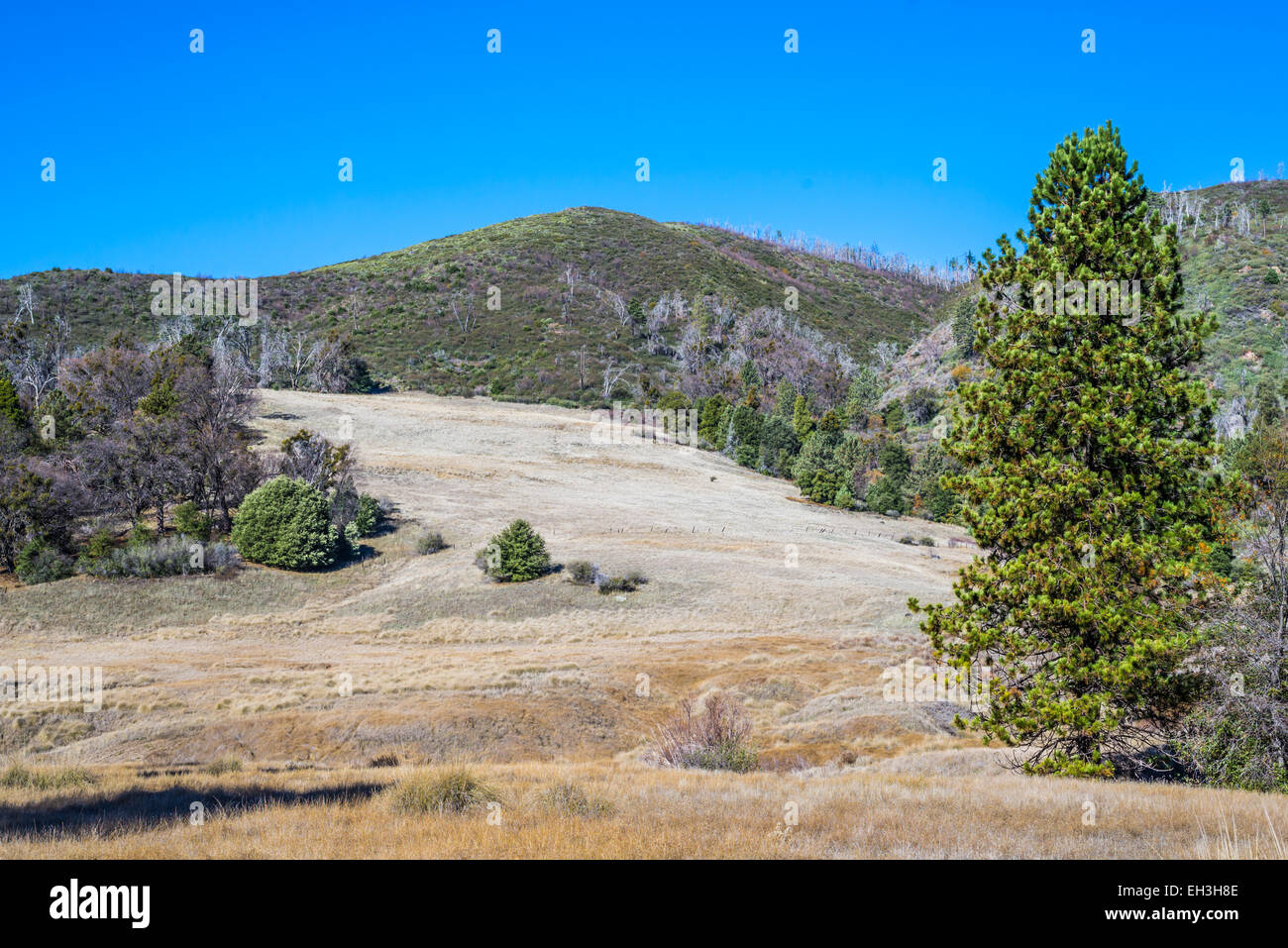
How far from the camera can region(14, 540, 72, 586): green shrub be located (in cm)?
3547

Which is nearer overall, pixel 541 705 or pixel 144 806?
pixel 144 806

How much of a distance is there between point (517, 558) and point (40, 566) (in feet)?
68.5

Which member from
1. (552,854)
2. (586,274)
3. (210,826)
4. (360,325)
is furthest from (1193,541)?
(586,274)

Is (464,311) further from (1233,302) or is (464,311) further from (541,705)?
(541,705)

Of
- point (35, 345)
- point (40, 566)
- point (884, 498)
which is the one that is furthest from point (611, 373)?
point (40, 566)

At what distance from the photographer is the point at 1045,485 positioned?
1405 centimetres

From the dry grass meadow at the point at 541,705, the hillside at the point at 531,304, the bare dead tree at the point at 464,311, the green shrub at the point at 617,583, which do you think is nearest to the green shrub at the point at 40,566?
the dry grass meadow at the point at 541,705

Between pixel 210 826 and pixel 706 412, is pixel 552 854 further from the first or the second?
pixel 706 412

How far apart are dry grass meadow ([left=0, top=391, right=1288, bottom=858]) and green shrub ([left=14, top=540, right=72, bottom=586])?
1.15m

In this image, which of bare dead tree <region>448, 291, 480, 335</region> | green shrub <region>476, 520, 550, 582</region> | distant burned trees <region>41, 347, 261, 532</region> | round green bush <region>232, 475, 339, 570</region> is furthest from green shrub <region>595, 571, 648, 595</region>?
bare dead tree <region>448, 291, 480, 335</region>

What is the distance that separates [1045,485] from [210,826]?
13.4m

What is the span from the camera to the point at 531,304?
131m

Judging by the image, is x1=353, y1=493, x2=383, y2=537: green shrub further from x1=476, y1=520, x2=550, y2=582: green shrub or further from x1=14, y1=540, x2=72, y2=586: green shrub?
x1=14, y1=540, x2=72, y2=586: green shrub
